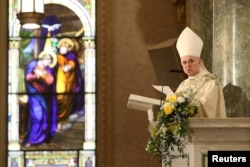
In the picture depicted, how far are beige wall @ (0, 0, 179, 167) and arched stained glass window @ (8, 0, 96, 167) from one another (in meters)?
0.19

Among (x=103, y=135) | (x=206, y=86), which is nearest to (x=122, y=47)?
(x=103, y=135)

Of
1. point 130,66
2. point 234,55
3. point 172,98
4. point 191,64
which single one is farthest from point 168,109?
point 130,66

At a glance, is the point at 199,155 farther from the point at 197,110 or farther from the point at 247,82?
the point at 247,82

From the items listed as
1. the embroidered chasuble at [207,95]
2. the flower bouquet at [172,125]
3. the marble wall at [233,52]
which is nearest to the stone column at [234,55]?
the marble wall at [233,52]

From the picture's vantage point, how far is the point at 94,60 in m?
10.6

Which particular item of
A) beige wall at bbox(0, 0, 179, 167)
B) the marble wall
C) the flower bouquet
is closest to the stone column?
the marble wall

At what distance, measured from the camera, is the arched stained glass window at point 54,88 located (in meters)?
10.5

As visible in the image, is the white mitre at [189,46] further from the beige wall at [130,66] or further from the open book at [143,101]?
the beige wall at [130,66]

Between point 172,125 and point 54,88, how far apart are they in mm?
5451

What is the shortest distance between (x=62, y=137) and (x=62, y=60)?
1.00m

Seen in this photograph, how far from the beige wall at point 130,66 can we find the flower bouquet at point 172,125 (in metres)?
4.60

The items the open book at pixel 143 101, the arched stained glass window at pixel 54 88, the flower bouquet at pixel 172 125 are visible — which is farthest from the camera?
the arched stained glass window at pixel 54 88

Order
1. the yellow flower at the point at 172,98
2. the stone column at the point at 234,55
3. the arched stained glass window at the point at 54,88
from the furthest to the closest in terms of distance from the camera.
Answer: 1. the arched stained glass window at the point at 54,88
2. the stone column at the point at 234,55
3. the yellow flower at the point at 172,98

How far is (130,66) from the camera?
10.4m
